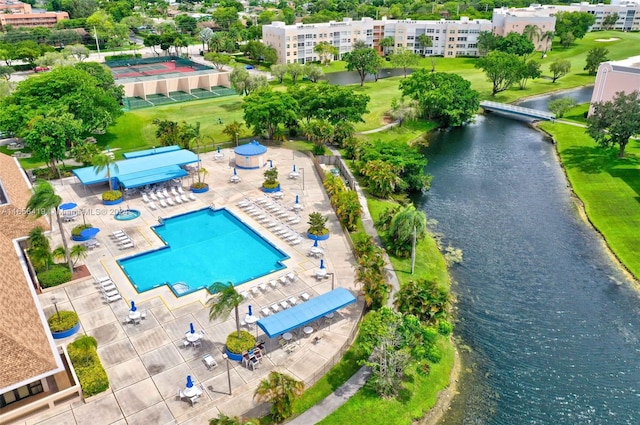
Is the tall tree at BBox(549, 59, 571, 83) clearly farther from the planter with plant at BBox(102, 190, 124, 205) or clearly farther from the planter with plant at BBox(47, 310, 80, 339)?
the planter with plant at BBox(47, 310, 80, 339)

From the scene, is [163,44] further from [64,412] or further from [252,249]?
[64,412]

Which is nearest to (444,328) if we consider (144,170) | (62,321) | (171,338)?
(171,338)

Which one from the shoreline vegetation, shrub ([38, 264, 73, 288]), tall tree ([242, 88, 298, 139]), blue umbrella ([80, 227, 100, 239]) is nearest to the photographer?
the shoreline vegetation

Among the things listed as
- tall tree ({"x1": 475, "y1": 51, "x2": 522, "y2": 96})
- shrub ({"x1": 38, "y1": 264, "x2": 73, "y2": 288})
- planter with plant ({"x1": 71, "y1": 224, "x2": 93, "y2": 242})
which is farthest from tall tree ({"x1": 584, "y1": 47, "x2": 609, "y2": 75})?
shrub ({"x1": 38, "y1": 264, "x2": 73, "y2": 288})

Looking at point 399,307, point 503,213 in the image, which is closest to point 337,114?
point 503,213

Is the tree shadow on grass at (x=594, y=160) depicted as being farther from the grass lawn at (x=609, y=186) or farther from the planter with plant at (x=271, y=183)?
the planter with plant at (x=271, y=183)

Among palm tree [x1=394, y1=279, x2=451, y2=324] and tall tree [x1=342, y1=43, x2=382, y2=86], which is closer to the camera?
palm tree [x1=394, y1=279, x2=451, y2=324]

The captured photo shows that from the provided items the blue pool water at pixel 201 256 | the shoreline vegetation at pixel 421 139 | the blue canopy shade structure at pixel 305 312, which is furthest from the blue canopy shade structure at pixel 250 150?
the blue canopy shade structure at pixel 305 312
